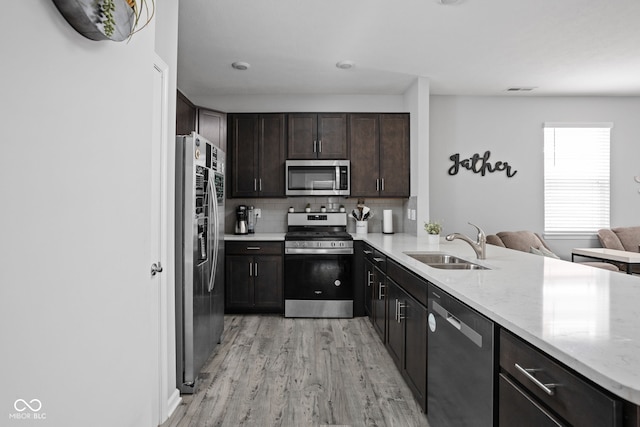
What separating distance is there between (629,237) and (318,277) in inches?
153

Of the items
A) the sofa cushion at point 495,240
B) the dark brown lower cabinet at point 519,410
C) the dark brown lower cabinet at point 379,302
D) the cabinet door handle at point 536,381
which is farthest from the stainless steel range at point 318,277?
the cabinet door handle at point 536,381

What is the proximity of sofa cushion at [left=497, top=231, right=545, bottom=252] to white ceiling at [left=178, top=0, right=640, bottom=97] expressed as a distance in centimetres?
175

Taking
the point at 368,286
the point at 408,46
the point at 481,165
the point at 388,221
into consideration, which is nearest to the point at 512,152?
the point at 481,165

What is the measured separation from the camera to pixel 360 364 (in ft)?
9.64

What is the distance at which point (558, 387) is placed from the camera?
38.2 inches

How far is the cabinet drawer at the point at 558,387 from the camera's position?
32.4 inches

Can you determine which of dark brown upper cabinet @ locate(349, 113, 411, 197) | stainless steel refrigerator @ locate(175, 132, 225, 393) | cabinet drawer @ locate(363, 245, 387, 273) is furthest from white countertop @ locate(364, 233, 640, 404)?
dark brown upper cabinet @ locate(349, 113, 411, 197)

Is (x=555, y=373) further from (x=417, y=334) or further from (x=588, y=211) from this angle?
(x=588, y=211)

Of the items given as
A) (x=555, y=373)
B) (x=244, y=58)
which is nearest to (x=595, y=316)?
(x=555, y=373)

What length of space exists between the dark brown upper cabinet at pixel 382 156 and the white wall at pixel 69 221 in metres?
3.34

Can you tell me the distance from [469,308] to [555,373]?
0.51 metres

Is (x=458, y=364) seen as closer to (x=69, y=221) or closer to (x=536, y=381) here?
(x=536, y=381)

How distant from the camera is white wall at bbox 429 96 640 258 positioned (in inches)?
193

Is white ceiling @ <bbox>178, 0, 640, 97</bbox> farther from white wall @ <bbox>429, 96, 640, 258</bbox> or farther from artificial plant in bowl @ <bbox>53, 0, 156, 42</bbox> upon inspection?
artificial plant in bowl @ <bbox>53, 0, 156, 42</bbox>
